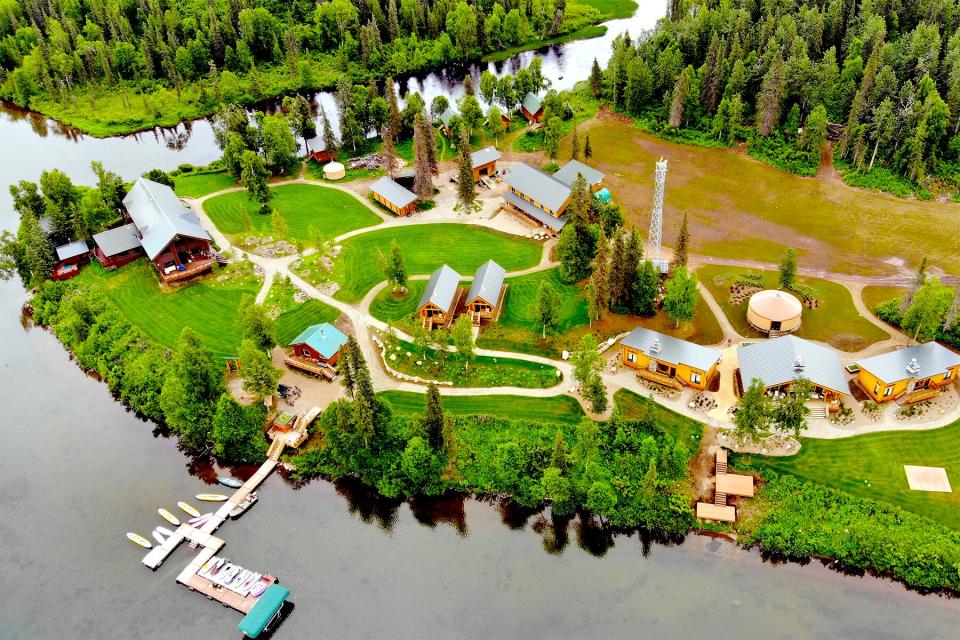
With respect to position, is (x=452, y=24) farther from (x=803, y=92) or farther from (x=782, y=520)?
(x=782, y=520)

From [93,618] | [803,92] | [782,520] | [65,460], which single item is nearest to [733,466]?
[782,520]

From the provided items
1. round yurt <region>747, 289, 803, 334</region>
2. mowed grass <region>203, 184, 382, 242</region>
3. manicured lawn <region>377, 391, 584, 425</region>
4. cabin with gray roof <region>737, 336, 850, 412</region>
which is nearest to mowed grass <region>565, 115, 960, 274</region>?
round yurt <region>747, 289, 803, 334</region>

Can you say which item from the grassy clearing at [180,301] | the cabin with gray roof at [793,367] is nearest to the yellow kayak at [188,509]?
Answer: the grassy clearing at [180,301]

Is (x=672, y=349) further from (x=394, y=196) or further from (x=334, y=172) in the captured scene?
(x=334, y=172)

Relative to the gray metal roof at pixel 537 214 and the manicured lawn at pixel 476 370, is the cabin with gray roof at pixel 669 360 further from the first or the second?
the gray metal roof at pixel 537 214

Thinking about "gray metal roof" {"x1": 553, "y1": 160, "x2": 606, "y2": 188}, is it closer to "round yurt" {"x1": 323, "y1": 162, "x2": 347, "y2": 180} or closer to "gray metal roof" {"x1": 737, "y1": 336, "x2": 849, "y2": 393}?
"round yurt" {"x1": 323, "y1": 162, "x2": 347, "y2": 180}

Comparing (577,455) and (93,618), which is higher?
(577,455)
